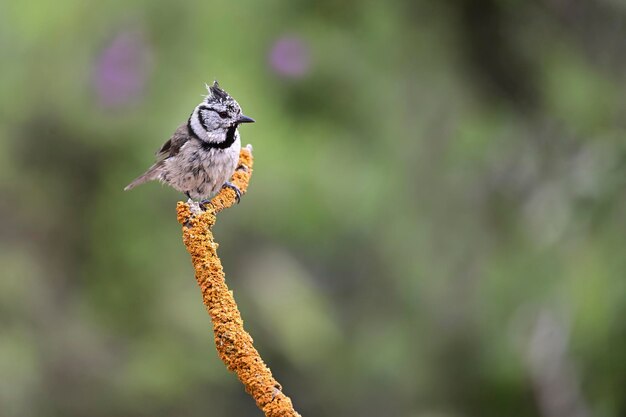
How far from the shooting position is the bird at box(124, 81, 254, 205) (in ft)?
6.10

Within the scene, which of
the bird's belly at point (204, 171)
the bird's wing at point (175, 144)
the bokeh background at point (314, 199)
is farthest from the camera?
the bokeh background at point (314, 199)

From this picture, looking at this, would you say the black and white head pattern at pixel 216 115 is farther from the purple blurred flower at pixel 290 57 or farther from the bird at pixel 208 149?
the purple blurred flower at pixel 290 57

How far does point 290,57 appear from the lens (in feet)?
15.5

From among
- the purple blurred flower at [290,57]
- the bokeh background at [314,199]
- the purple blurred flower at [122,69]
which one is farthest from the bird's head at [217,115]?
the purple blurred flower at [290,57]

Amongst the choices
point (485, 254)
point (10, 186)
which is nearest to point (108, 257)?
point (10, 186)

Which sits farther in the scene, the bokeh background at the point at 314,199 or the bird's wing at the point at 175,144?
the bokeh background at the point at 314,199

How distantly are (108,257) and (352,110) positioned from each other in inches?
61.4

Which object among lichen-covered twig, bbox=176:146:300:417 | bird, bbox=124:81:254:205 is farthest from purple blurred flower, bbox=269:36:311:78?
lichen-covered twig, bbox=176:146:300:417

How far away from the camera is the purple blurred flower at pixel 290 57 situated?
477cm

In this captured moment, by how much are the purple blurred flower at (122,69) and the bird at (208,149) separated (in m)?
2.62

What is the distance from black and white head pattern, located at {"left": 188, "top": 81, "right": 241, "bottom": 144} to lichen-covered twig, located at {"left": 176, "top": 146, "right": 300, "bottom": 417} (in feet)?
2.16

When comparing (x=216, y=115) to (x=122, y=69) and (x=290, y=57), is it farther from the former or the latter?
(x=122, y=69)

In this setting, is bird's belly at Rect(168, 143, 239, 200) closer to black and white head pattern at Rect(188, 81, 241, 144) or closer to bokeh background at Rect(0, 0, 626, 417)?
black and white head pattern at Rect(188, 81, 241, 144)

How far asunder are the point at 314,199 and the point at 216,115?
8.54 ft
